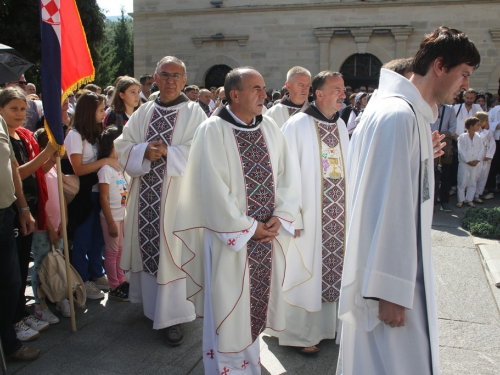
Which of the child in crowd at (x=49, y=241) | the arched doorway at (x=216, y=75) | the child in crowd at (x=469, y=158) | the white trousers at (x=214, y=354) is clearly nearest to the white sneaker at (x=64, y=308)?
the child in crowd at (x=49, y=241)

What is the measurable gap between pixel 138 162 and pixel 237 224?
123cm

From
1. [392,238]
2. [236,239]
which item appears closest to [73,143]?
[236,239]

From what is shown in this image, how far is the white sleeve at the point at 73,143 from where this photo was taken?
4691 millimetres

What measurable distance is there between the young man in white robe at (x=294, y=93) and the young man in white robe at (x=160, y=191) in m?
1.40

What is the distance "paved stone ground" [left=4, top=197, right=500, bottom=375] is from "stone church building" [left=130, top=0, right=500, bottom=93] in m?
15.7

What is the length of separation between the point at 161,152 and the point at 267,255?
1204 millimetres

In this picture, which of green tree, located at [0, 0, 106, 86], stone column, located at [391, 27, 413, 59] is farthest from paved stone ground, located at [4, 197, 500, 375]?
green tree, located at [0, 0, 106, 86]

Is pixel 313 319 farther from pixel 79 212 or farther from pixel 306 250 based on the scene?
pixel 79 212

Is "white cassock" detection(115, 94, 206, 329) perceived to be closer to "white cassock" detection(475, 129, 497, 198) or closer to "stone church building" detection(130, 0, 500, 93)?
"white cassock" detection(475, 129, 497, 198)

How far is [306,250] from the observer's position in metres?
3.92

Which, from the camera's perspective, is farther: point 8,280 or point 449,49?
point 8,280

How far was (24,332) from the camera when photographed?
13.3ft

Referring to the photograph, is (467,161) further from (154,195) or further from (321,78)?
(154,195)

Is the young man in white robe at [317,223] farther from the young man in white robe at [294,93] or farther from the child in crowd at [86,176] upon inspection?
the child in crowd at [86,176]
